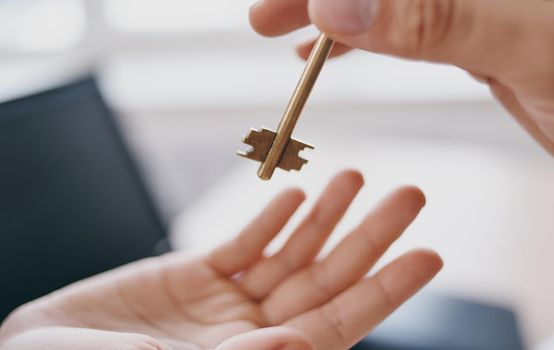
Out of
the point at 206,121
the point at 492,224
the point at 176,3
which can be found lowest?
the point at 492,224

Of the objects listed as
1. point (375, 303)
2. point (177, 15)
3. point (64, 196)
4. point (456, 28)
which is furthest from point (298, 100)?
point (177, 15)

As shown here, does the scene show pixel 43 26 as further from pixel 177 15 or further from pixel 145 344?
pixel 145 344

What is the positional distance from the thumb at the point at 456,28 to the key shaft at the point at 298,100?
0.02m

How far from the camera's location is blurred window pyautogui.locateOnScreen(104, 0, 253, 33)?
2.98 metres

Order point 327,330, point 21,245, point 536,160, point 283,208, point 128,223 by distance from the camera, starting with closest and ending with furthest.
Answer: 1. point 327,330
2. point 283,208
3. point 21,245
4. point 128,223
5. point 536,160

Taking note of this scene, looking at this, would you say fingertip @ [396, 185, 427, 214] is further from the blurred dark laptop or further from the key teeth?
the blurred dark laptop

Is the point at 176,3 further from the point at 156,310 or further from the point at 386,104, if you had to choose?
the point at 156,310

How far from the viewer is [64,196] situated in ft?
3.61

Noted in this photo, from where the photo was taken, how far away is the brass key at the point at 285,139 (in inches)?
25.0

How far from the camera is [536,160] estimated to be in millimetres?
2324

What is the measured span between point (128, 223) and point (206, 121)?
6.11 feet

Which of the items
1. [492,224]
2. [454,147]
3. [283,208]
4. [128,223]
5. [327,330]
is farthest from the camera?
[454,147]

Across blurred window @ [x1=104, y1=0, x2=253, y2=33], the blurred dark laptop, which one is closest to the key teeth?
the blurred dark laptop

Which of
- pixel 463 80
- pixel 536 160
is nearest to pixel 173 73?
pixel 463 80
